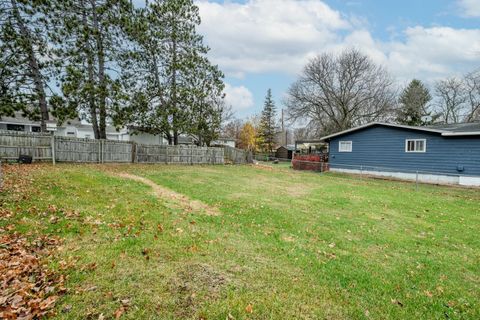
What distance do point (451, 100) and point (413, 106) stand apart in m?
9.50

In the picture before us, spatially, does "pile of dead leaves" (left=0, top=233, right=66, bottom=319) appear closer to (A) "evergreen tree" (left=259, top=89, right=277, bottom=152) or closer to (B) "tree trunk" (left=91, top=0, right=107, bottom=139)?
(B) "tree trunk" (left=91, top=0, right=107, bottom=139)

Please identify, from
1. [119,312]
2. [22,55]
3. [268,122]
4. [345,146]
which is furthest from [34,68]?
[268,122]

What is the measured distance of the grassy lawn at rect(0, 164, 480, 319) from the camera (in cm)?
307

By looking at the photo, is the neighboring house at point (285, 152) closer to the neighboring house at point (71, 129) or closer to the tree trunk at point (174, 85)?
the neighboring house at point (71, 129)

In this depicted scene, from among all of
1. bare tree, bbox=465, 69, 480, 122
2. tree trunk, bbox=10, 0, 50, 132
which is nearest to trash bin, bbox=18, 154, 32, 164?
tree trunk, bbox=10, 0, 50, 132

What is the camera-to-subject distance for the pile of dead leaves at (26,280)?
8.62 feet

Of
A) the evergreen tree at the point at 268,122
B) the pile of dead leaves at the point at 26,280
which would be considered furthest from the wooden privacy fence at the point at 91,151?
the evergreen tree at the point at 268,122

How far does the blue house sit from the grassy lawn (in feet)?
37.8

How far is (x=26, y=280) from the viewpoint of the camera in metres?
3.12

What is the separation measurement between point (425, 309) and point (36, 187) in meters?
8.93

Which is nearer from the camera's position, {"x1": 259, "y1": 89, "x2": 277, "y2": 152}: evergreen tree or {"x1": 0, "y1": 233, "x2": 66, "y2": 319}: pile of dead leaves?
{"x1": 0, "y1": 233, "x2": 66, "y2": 319}: pile of dead leaves

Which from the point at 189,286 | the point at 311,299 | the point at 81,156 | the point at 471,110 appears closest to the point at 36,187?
the point at 189,286

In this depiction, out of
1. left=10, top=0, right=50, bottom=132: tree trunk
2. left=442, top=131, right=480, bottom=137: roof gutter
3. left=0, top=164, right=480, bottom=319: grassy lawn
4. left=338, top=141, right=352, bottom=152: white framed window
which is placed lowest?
Answer: left=0, top=164, right=480, bottom=319: grassy lawn

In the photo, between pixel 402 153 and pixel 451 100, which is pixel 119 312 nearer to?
pixel 402 153
